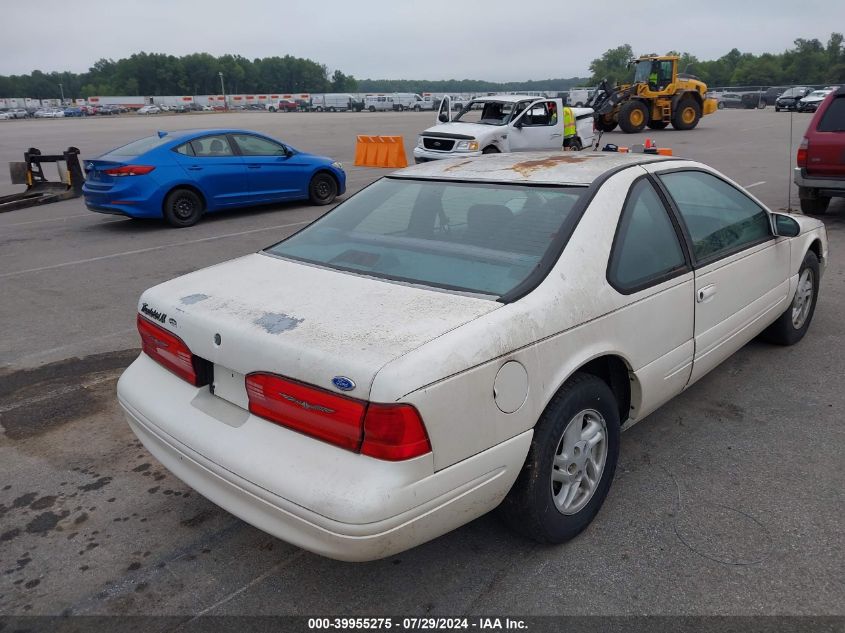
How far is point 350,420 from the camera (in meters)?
A: 2.12

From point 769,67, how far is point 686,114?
300 feet

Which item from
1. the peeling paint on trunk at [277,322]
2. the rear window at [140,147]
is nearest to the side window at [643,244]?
the peeling paint on trunk at [277,322]

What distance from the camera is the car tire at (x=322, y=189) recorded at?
11930 millimetres

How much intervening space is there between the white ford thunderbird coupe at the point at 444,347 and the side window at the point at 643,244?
0.01 m

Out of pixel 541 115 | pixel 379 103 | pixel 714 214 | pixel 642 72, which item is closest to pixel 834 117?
pixel 714 214

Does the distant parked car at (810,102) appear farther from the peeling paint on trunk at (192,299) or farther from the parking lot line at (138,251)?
the peeling paint on trunk at (192,299)

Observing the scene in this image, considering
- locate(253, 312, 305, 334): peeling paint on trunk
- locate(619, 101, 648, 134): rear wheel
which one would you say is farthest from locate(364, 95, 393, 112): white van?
locate(253, 312, 305, 334): peeling paint on trunk

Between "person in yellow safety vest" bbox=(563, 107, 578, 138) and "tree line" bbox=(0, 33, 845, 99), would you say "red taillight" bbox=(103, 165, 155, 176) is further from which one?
"tree line" bbox=(0, 33, 845, 99)

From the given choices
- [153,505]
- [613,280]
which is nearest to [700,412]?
[613,280]

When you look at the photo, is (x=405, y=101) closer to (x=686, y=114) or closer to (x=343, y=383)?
(x=686, y=114)

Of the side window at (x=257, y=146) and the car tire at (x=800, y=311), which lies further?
the side window at (x=257, y=146)

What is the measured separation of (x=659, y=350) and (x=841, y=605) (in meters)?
1.19

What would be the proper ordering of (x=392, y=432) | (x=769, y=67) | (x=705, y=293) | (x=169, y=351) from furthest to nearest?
(x=769, y=67) → (x=705, y=293) → (x=169, y=351) → (x=392, y=432)

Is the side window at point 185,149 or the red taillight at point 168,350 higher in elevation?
the side window at point 185,149
